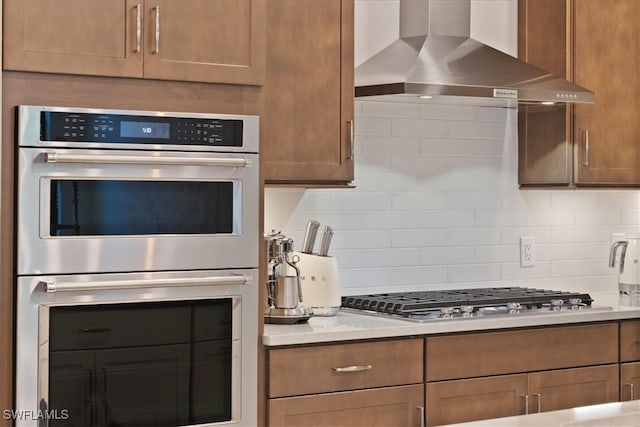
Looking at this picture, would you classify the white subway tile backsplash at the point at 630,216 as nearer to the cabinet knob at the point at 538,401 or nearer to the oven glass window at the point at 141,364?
the cabinet knob at the point at 538,401

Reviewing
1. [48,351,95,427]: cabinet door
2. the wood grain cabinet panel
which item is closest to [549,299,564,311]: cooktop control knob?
the wood grain cabinet panel

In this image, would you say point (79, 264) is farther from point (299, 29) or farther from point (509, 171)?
point (509, 171)

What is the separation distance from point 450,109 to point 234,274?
1544 mm

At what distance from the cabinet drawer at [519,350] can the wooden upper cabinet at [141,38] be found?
45.8 inches

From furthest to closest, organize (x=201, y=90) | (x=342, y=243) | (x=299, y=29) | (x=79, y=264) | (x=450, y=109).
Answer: (x=450, y=109), (x=342, y=243), (x=299, y=29), (x=201, y=90), (x=79, y=264)

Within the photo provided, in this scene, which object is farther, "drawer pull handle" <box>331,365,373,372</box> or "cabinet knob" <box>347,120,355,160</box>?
"cabinet knob" <box>347,120,355,160</box>

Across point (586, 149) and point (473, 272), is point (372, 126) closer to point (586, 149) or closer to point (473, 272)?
point (473, 272)

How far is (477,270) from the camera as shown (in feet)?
14.1

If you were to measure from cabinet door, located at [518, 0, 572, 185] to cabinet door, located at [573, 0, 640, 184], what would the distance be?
0.06 metres

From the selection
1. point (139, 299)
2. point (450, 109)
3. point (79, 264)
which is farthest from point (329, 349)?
point (450, 109)

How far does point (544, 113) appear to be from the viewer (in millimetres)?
4293

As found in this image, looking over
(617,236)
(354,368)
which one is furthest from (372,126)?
(617,236)

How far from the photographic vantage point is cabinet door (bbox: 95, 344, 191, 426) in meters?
2.90

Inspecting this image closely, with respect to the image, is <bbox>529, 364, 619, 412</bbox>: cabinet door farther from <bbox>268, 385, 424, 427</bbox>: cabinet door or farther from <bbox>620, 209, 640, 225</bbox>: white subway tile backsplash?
<bbox>620, 209, 640, 225</bbox>: white subway tile backsplash
